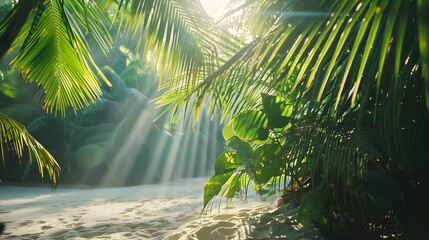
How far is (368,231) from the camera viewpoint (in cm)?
219

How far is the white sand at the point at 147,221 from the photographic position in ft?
9.58

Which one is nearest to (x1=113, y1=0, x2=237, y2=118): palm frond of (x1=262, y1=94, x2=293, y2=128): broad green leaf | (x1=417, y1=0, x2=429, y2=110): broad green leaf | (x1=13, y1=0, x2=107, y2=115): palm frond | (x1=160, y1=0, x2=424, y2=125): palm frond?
(x1=160, y1=0, x2=424, y2=125): palm frond

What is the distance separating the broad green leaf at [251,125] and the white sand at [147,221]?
2.36 ft

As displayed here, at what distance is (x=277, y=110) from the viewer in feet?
7.88

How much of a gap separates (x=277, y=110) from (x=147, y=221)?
224 centimetres

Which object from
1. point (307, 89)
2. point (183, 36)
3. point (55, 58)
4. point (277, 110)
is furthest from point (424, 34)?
point (55, 58)

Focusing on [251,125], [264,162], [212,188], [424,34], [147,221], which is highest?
[251,125]

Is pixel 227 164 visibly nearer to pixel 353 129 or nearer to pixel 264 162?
pixel 264 162

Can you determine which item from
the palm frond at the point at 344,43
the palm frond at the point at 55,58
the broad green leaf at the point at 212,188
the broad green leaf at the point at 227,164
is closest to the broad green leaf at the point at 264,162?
the broad green leaf at the point at 227,164

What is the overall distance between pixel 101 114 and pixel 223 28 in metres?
9.90

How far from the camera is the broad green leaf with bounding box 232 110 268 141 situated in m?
2.53

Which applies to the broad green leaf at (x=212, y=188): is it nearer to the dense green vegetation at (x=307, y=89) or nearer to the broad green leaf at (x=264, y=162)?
the dense green vegetation at (x=307, y=89)

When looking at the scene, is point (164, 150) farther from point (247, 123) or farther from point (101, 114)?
point (247, 123)

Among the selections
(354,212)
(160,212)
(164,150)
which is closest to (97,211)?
(160,212)
